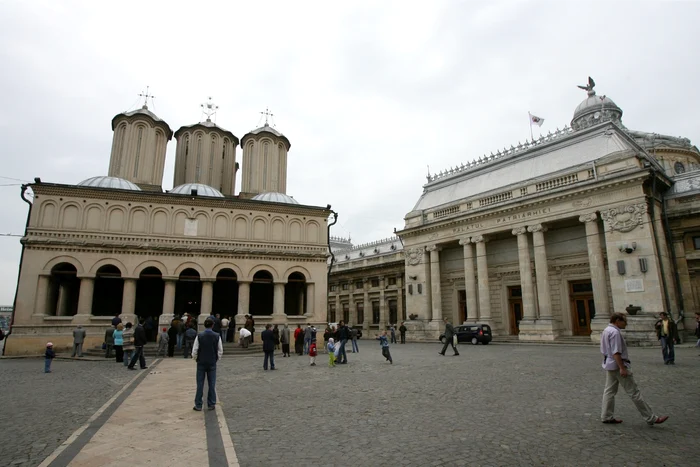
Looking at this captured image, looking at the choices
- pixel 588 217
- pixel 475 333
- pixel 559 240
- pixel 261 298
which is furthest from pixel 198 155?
pixel 588 217

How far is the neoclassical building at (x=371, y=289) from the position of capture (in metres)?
48.9

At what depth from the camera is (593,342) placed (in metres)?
26.2

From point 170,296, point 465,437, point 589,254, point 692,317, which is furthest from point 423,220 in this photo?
point 465,437

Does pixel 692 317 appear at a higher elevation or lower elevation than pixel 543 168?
lower

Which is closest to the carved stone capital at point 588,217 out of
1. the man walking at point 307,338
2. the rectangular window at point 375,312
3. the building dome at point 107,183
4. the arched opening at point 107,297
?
Result: the man walking at point 307,338

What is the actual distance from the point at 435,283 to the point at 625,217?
16.5 meters

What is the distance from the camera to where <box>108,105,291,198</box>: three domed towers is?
32750mm

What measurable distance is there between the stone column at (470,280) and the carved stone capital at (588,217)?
30.3ft

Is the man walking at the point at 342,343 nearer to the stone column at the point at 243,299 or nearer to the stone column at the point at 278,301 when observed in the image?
the stone column at the point at 278,301

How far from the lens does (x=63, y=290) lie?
27.5m

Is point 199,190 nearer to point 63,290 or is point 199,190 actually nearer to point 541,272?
point 63,290

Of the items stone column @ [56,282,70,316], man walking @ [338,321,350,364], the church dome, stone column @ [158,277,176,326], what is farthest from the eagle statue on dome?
stone column @ [56,282,70,316]

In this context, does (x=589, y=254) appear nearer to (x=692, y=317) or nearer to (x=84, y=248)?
(x=692, y=317)

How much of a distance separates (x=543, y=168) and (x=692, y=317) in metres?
14.3
